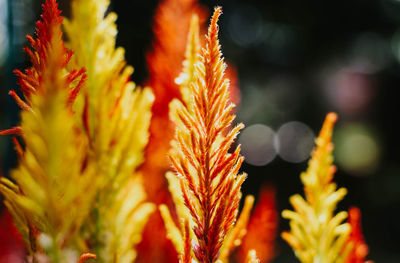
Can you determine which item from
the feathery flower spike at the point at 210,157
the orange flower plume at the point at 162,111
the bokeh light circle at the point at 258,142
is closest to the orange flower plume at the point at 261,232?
the orange flower plume at the point at 162,111

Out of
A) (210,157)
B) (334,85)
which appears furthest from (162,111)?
(334,85)

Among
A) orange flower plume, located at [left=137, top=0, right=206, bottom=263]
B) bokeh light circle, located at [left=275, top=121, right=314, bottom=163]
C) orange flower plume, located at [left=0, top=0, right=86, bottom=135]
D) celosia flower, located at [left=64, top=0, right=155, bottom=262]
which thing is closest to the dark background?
bokeh light circle, located at [left=275, top=121, right=314, bottom=163]

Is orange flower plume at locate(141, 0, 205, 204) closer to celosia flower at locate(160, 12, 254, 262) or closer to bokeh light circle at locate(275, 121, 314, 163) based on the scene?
celosia flower at locate(160, 12, 254, 262)

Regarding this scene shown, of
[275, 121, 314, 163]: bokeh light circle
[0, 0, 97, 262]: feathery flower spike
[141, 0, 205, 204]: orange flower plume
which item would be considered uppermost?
[275, 121, 314, 163]: bokeh light circle

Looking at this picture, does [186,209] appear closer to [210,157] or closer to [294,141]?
[210,157]

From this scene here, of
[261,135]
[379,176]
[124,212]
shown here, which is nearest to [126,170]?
[124,212]

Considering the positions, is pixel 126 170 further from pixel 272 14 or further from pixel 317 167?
pixel 272 14
